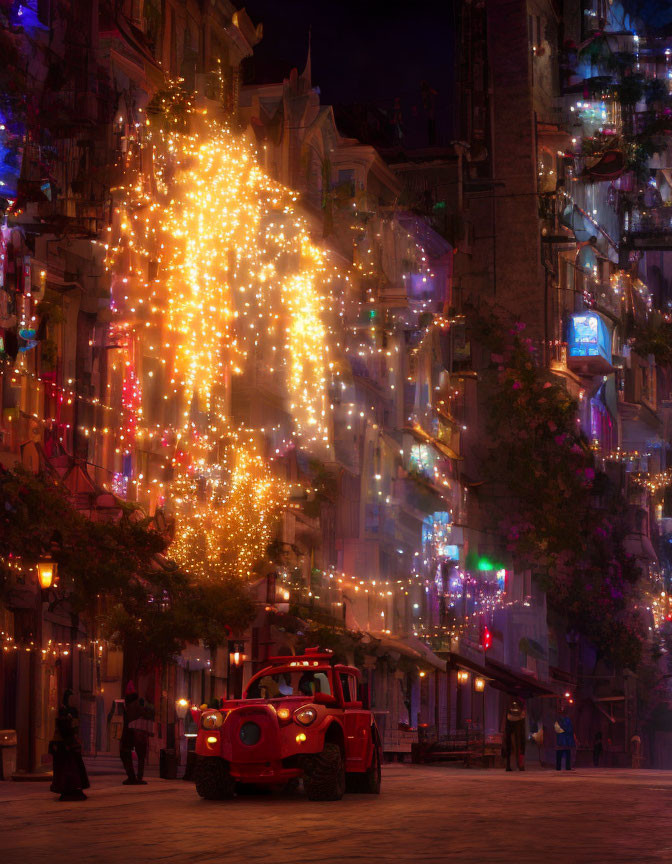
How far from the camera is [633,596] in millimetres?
74688

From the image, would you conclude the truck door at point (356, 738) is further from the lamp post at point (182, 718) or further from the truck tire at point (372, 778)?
the lamp post at point (182, 718)

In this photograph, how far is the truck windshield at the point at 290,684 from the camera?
23344 mm

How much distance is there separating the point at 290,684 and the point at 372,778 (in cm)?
166

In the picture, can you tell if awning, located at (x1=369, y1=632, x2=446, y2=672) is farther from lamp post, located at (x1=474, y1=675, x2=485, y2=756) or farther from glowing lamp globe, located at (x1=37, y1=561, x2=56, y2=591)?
glowing lamp globe, located at (x1=37, y1=561, x2=56, y2=591)

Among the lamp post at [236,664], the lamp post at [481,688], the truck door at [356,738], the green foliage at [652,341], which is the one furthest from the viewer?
the green foliage at [652,341]

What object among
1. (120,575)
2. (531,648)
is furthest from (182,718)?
(531,648)

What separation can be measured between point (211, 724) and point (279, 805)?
4.94ft

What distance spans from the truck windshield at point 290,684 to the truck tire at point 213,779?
4.70 feet

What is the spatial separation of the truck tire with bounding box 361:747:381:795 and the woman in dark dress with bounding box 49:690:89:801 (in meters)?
3.78

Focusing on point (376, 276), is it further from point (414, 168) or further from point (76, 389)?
point (76, 389)

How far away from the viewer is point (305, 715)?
21.8 metres

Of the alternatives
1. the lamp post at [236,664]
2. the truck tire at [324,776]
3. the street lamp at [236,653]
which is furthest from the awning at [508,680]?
the truck tire at [324,776]

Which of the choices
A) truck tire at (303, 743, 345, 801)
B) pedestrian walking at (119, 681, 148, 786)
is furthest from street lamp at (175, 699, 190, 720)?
truck tire at (303, 743, 345, 801)

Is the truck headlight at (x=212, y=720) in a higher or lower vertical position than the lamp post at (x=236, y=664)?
lower
